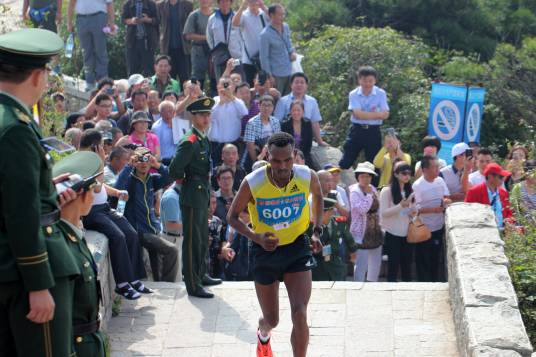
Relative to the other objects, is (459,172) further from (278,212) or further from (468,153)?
(278,212)

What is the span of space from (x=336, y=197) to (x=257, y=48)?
Answer: 4141 millimetres

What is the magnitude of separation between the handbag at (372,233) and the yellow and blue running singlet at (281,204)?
14.0 ft

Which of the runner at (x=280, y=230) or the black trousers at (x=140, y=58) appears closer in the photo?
the runner at (x=280, y=230)

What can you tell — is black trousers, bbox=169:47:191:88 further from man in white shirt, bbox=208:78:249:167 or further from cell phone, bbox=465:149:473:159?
cell phone, bbox=465:149:473:159

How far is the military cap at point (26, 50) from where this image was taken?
15.5ft

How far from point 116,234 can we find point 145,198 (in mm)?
996

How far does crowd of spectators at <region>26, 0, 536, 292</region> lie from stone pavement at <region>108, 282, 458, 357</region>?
0.37 metres

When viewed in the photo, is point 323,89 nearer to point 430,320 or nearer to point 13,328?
point 430,320

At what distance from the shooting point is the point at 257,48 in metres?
14.7

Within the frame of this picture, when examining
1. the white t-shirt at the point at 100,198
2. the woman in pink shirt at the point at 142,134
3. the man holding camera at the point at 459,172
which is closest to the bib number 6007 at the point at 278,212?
the white t-shirt at the point at 100,198

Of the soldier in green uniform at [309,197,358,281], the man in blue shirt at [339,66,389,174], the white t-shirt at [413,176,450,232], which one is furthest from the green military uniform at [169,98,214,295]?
the man in blue shirt at [339,66,389,174]

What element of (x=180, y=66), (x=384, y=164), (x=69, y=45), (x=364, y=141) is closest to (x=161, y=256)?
(x=384, y=164)

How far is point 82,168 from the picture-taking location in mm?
5438

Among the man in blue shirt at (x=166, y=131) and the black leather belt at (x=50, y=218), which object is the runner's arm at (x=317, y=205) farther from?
the man in blue shirt at (x=166, y=131)
